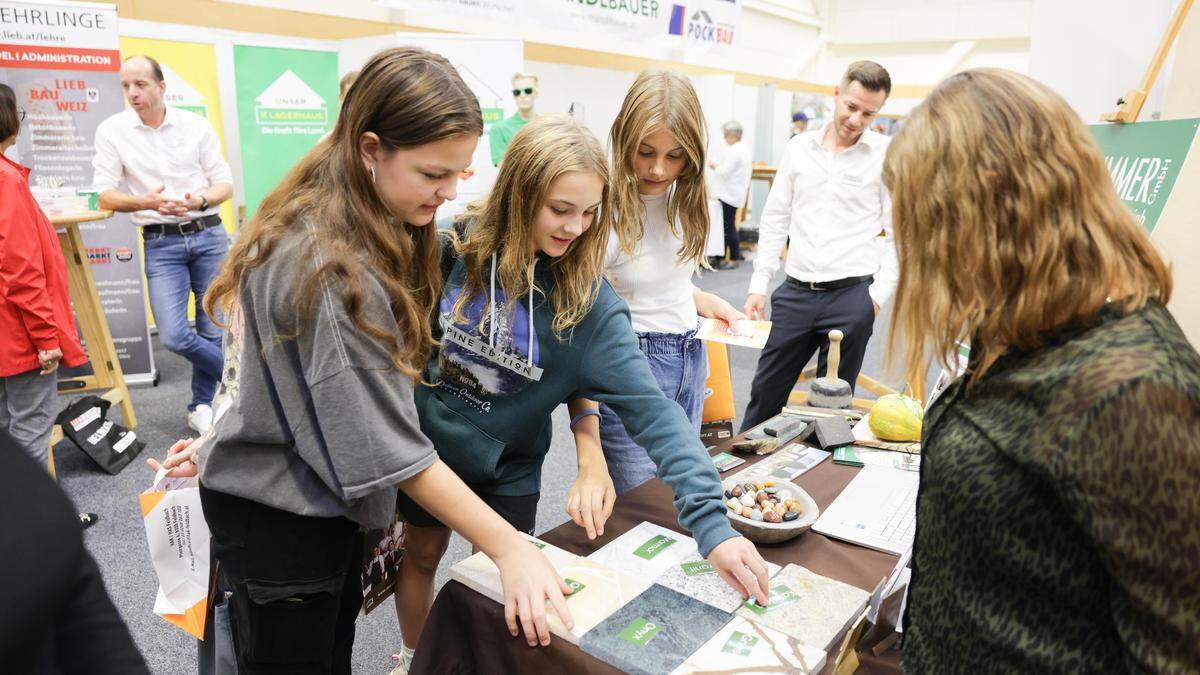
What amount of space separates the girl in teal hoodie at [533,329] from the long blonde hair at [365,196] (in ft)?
0.71

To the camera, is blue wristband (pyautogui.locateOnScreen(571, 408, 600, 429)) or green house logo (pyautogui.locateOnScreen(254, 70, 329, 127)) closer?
blue wristband (pyautogui.locateOnScreen(571, 408, 600, 429))

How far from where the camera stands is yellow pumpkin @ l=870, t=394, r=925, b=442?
5.35 feet

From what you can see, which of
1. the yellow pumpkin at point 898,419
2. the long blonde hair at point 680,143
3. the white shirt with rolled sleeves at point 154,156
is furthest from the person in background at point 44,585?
the white shirt with rolled sleeves at point 154,156

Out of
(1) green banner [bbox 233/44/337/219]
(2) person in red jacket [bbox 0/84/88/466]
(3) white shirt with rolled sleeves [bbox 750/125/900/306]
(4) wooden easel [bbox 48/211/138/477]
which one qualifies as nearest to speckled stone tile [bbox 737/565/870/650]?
(3) white shirt with rolled sleeves [bbox 750/125/900/306]

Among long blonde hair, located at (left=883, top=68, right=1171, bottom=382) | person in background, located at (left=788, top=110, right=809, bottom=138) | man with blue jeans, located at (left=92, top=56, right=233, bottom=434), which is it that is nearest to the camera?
long blonde hair, located at (left=883, top=68, right=1171, bottom=382)

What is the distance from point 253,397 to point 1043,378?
834mm

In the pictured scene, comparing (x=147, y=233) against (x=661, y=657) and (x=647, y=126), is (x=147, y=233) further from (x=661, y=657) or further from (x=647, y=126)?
(x=661, y=657)

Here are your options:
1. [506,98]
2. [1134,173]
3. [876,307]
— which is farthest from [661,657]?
[506,98]

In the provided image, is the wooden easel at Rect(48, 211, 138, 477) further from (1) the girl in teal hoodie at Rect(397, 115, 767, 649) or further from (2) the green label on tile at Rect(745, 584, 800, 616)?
(2) the green label on tile at Rect(745, 584, 800, 616)

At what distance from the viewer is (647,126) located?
1507mm

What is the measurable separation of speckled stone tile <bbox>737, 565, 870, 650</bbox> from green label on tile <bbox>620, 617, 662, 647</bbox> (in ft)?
0.41

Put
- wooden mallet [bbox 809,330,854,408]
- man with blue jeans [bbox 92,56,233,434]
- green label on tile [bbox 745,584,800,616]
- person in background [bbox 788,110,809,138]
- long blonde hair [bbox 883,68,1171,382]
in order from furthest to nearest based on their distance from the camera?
person in background [bbox 788,110,809,138] → man with blue jeans [bbox 92,56,233,434] → wooden mallet [bbox 809,330,854,408] → green label on tile [bbox 745,584,800,616] → long blonde hair [bbox 883,68,1171,382]

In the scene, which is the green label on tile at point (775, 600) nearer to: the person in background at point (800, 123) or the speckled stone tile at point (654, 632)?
the speckled stone tile at point (654, 632)

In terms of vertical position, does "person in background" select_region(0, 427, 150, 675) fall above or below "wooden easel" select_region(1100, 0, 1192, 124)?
below
